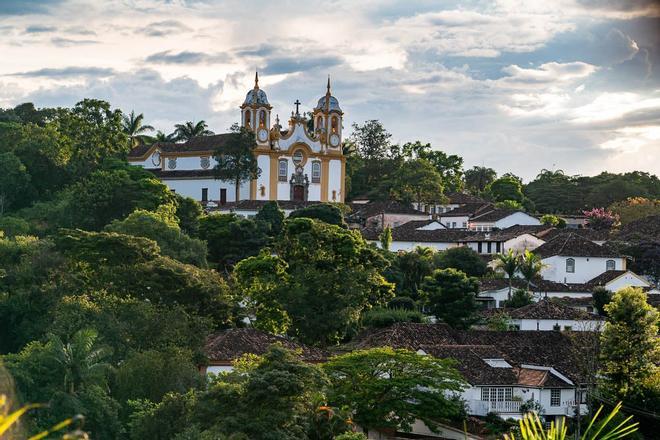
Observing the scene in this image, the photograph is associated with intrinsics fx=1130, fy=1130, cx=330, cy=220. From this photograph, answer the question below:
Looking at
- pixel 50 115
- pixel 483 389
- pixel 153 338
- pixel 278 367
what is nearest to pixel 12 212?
pixel 50 115

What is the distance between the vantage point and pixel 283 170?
75312 mm

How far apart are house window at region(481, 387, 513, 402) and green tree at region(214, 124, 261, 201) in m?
37.1

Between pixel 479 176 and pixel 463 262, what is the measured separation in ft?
191

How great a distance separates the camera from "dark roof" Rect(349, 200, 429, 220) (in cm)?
7038

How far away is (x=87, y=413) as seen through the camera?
26.2 m

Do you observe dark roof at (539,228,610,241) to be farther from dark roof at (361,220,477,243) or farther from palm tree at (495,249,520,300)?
palm tree at (495,249,520,300)

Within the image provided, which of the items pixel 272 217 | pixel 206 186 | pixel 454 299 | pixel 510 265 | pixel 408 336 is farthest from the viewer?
pixel 206 186

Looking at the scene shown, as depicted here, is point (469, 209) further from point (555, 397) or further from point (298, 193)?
point (555, 397)

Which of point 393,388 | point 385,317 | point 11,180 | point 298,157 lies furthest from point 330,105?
point 393,388

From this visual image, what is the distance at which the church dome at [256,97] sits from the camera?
7625 cm

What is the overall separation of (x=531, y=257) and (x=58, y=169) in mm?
26663

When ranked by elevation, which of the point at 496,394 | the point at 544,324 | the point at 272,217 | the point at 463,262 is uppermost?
the point at 272,217

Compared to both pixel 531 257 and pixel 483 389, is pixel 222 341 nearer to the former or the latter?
pixel 483 389

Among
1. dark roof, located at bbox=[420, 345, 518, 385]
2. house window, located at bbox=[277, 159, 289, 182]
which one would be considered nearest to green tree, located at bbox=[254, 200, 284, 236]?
house window, located at bbox=[277, 159, 289, 182]
